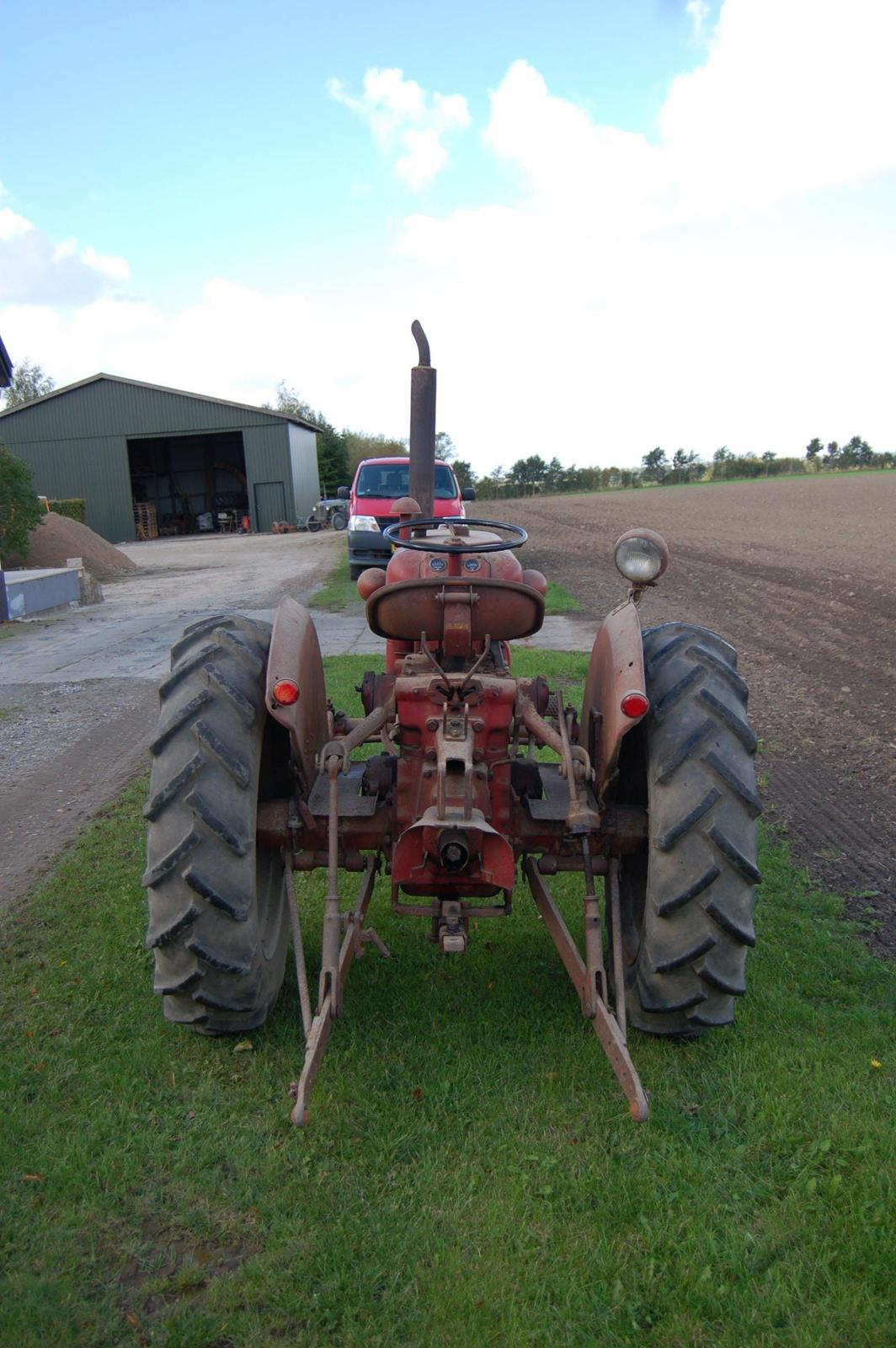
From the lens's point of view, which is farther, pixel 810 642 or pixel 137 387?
pixel 137 387

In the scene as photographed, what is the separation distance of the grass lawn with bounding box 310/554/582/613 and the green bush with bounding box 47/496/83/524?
15355 mm

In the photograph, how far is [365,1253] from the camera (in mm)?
2502

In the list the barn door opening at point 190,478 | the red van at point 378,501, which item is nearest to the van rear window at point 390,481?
the red van at point 378,501

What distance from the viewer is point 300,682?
134 inches

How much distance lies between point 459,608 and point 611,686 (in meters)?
0.57

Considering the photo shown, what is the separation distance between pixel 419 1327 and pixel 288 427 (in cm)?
3699

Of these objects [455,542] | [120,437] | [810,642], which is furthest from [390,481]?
[120,437]

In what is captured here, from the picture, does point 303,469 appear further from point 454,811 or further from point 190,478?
point 454,811

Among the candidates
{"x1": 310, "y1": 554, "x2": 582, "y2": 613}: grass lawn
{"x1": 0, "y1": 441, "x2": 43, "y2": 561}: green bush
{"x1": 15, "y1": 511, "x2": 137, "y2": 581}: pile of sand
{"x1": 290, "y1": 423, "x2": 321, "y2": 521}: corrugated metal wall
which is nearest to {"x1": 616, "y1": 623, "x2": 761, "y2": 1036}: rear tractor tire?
{"x1": 310, "y1": 554, "x2": 582, "y2": 613}: grass lawn

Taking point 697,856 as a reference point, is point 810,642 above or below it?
below

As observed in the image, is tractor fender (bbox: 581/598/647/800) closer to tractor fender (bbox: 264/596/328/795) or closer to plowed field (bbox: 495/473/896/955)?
tractor fender (bbox: 264/596/328/795)

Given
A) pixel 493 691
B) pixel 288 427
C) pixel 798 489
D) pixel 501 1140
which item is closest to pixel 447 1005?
pixel 501 1140

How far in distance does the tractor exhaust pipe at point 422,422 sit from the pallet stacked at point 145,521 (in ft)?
111

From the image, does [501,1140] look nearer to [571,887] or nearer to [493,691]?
[493,691]
